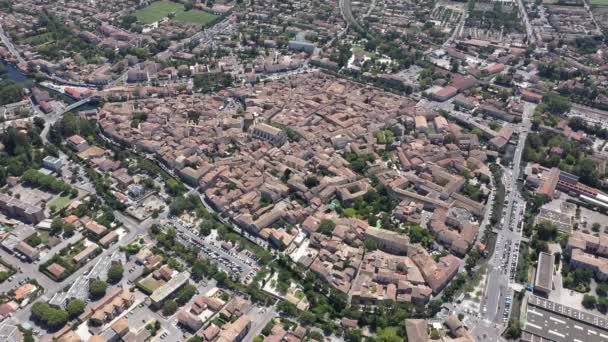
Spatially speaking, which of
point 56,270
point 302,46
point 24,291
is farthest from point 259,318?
point 302,46

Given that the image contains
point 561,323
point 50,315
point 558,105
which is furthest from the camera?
point 558,105

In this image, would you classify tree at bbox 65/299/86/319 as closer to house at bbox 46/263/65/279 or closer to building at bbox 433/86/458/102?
house at bbox 46/263/65/279

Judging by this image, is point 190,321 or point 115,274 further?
point 115,274

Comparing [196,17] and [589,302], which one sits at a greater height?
[196,17]

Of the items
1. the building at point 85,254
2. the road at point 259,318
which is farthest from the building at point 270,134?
the road at point 259,318

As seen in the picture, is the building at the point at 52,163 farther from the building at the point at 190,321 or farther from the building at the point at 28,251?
the building at the point at 190,321

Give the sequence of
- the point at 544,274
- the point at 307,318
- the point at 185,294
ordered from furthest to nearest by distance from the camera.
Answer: the point at 544,274 < the point at 185,294 < the point at 307,318

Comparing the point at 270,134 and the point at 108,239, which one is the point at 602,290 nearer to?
the point at 270,134

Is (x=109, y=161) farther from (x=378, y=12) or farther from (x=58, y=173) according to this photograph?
(x=378, y=12)
